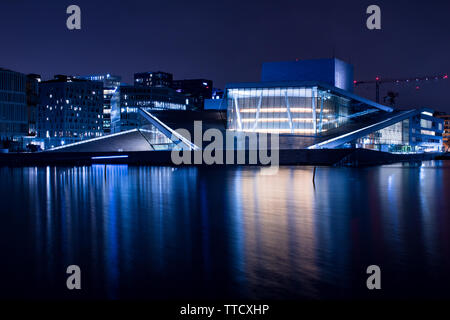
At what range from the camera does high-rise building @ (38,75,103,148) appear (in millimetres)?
132500

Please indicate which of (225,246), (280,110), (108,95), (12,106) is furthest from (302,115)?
(108,95)

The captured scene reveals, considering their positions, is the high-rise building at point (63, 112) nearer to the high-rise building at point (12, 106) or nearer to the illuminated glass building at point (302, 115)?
the high-rise building at point (12, 106)

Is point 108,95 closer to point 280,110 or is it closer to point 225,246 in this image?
point 280,110

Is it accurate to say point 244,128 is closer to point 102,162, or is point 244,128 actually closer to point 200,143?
point 200,143

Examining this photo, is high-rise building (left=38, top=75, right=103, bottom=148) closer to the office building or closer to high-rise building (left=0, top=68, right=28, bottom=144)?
the office building

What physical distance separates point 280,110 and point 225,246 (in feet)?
187

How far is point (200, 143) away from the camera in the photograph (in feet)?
183

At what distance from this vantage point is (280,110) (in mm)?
65188

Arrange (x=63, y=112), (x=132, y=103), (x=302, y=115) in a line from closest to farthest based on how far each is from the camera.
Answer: (x=302, y=115) → (x=132, y=103) → (x=63, y=112)

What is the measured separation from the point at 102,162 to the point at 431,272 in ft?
173

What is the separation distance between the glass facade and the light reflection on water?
158 ft

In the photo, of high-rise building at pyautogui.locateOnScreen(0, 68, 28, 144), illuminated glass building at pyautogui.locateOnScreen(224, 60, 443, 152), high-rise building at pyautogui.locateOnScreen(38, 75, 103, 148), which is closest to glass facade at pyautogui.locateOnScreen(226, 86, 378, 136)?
illuminated glass building at pyautogui.locateOnScreen(224, 60, 443, 152)

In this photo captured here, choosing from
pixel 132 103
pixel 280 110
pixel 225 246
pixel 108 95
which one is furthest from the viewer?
pixel 108 95

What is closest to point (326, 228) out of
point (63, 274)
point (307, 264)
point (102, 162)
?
point (307, 264)
